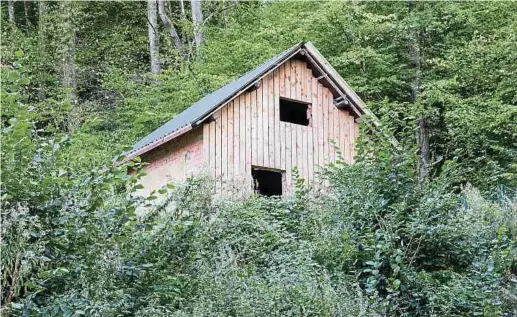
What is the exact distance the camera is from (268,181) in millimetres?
15156

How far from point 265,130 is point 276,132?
0.94 ft

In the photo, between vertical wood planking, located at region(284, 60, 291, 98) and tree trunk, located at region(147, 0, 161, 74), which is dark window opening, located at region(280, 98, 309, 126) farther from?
tree trunk, located at region(147, 0, 161, 74)

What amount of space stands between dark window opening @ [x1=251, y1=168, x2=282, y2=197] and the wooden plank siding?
1.74ft

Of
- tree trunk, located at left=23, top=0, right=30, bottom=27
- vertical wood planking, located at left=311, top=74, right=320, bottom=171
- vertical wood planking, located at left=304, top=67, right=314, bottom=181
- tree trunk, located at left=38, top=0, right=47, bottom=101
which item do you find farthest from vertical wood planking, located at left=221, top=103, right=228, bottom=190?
tree trunk, located at left=23, top=0, right=30, bottom=27

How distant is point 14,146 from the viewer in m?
4.73

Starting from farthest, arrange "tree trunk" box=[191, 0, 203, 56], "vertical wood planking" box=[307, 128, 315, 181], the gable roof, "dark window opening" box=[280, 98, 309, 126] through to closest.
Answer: "tree trunk" box=[191, 0, 203, 56] → "dark window opening" box=[280, 98, 309, 126] → "vertical wood planking" box=[307, 128, 315, 181] → the gable roof

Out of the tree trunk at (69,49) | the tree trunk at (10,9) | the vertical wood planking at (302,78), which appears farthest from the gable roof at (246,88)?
the tree trunk at (10,9)

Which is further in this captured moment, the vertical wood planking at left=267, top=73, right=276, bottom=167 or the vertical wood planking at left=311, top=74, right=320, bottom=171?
the vertical wood planking at left=311, top=74, right=320, bottom=171

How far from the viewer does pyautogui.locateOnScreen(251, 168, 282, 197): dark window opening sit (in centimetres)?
1420

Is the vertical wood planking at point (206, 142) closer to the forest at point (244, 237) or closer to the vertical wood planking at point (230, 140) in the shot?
the vertical wood planking at point (230, 140)

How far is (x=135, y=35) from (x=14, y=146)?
2381cm

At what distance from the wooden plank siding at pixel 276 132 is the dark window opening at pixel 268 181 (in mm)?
531

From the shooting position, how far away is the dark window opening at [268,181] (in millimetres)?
14203

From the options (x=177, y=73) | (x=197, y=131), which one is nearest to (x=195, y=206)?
(x=197, y=131)
